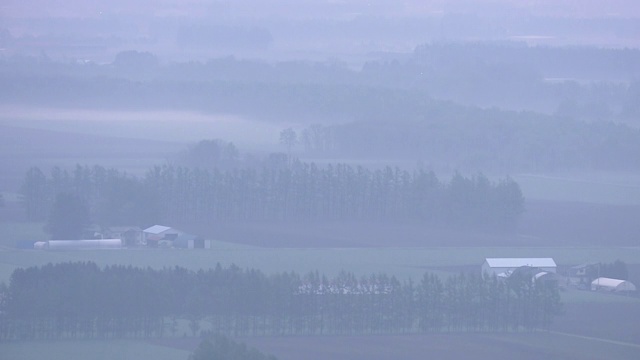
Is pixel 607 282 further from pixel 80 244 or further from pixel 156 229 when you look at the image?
pixel 80 244

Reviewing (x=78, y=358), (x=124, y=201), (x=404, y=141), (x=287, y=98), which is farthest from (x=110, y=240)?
(x=287, y=98)

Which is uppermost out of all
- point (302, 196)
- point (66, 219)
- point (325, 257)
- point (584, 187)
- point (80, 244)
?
point (584, 187)

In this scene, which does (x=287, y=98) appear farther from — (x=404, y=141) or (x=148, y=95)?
(x=404, y=141)

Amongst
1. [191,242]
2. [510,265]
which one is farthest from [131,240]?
[510,265]

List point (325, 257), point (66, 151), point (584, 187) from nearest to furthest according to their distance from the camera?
point (325, 257) < point (584, 187) < point (66, 151)

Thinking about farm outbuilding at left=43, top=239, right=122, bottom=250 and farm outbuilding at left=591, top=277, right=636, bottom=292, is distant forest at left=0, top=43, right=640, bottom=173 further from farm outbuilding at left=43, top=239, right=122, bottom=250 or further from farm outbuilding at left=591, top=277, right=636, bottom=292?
farm outbuilding at left=591, top=277, right=636, bottom=292

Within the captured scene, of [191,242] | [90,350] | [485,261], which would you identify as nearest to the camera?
[90,350]
